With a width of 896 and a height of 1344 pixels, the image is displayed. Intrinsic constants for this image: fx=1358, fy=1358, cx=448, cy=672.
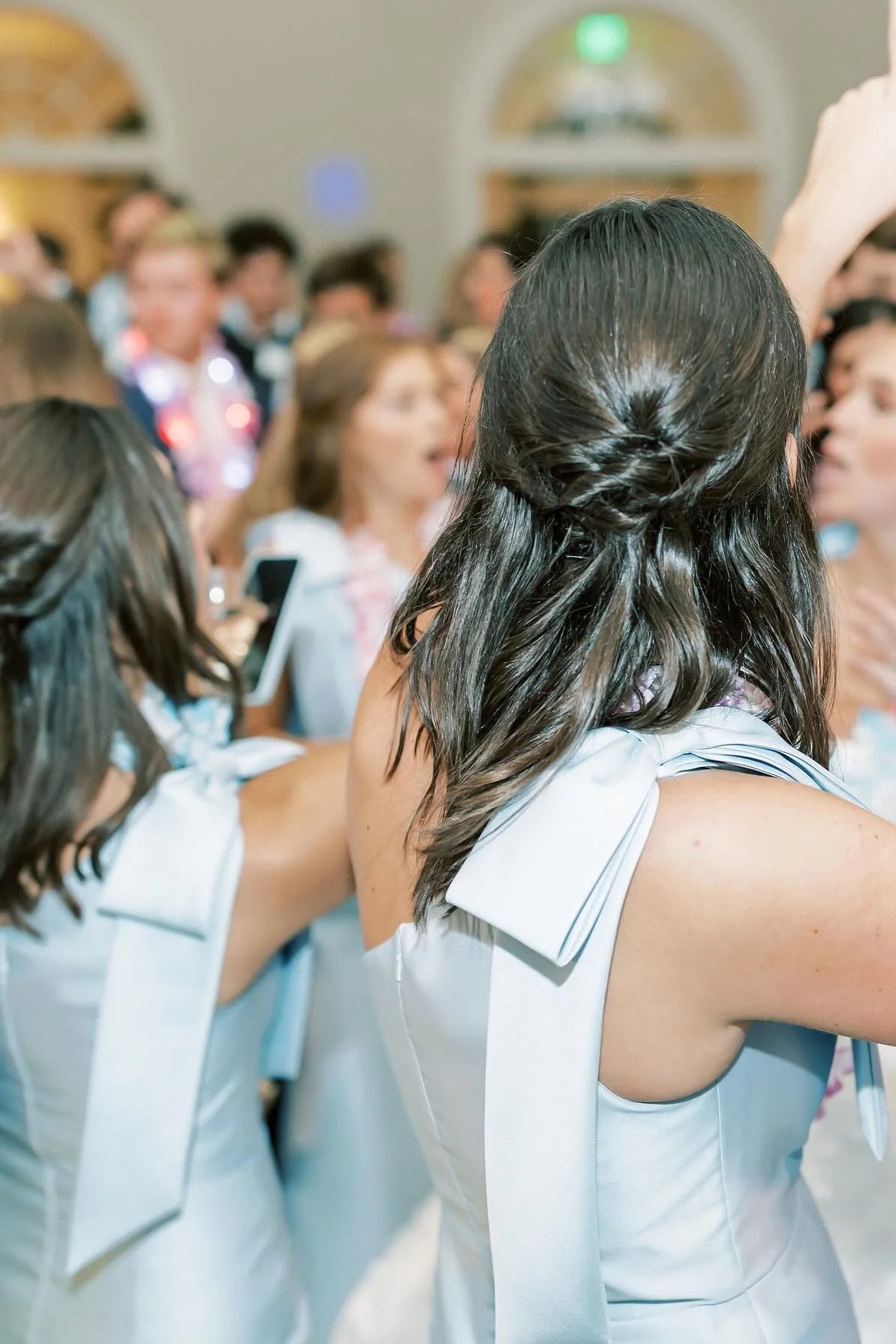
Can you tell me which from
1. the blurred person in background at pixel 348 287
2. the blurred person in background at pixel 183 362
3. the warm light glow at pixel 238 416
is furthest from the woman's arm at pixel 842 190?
the blurred person in background at pixel 348 287

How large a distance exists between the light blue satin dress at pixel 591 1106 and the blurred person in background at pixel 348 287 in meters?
4.72

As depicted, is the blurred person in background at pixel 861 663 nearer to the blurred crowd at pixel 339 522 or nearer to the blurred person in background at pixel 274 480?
the blurred crowd at pixel 339 522

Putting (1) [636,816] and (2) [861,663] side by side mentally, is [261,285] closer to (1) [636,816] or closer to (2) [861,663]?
(2) [861,663]

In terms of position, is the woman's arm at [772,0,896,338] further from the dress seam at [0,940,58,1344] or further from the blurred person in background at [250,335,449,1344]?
the blurred person in background at [250,335,449,1344]

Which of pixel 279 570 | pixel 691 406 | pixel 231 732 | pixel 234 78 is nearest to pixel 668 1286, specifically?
pixel 691 406

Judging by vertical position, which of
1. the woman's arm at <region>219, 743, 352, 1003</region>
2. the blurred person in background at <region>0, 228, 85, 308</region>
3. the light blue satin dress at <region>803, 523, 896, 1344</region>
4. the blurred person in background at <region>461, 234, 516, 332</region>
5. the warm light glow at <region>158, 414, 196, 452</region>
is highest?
the blurred person in background at <region>0, 228, 85, 308</region>

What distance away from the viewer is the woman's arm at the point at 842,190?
1420 mm

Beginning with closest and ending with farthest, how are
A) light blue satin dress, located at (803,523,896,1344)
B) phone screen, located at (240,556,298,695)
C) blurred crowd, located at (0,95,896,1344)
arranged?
light blue satin dress, located at (803,523,896,1344) → blurred crowd, located at (0,95,896,1344) → phone screen, located at (240,556,298,695)

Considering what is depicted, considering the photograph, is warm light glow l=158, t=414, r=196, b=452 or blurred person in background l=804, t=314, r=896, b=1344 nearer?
blurred person in background l=804, t=314, r=896, b=1344

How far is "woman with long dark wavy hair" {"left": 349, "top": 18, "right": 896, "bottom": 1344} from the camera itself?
0.87 m

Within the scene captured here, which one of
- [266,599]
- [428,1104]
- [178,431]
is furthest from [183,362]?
[428,1104]

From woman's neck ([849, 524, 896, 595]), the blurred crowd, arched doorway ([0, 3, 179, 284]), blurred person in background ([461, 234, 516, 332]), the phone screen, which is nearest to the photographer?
the blurred crowd

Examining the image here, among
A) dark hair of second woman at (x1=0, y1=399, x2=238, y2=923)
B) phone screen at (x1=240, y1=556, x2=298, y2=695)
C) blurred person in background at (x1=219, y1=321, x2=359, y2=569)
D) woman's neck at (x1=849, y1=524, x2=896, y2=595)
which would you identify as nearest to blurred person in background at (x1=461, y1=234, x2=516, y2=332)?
blurred person in background at (x1=219, y1=321, x2=359, y2=569)

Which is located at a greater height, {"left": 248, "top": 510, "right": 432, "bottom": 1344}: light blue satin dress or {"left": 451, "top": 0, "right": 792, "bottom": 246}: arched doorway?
{"left": 451, "top": 0, "right": 792, "bottom": 246}: arched doorway
